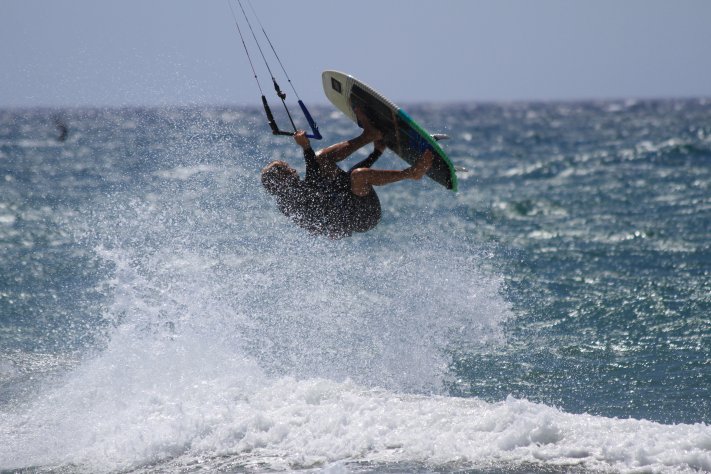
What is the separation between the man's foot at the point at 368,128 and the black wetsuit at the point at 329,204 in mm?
216

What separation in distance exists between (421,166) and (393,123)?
646mm

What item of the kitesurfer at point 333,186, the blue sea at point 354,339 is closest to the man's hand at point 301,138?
the kitesurfer at point 333,186

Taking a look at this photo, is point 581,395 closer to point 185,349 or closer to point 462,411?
point 462,411

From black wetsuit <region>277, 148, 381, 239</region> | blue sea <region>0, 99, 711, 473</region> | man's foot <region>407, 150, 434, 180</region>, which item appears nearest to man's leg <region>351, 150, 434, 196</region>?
man's foot <region>407, 150, 434, 180</region>

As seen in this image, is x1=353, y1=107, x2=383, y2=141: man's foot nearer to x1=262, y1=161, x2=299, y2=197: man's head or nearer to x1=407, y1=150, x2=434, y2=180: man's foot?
x1=407, y1=150, x2=434, y2=180: man's foot

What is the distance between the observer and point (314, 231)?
9047 mm

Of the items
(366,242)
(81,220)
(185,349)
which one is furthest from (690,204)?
(185,349)

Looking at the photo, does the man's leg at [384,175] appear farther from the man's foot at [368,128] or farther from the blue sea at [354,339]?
the blue sea at [354,339]

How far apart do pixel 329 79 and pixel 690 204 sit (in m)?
14.2

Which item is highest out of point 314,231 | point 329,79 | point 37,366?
point 329,79

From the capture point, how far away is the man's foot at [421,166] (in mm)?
8203

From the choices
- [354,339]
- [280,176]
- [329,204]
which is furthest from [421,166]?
[354,339]

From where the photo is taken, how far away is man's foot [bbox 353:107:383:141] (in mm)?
8872

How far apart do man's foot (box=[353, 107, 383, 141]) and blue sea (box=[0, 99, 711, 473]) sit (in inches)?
89.0
